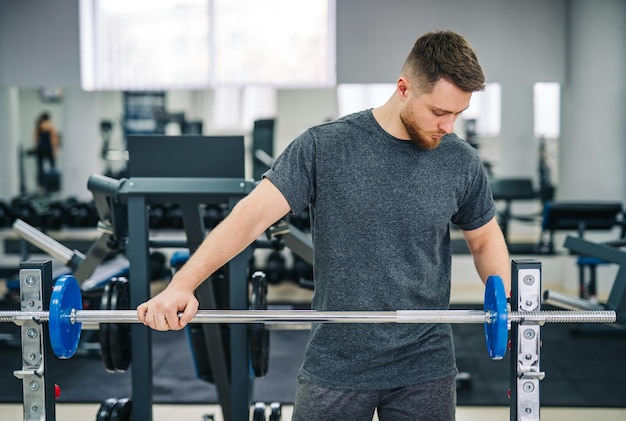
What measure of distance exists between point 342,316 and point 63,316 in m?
0.56

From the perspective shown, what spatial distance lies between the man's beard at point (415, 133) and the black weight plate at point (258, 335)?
90cm

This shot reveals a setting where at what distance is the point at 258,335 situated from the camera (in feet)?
7.00

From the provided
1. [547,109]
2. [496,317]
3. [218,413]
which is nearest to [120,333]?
[218,413]

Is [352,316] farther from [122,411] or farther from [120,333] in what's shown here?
[122,411]

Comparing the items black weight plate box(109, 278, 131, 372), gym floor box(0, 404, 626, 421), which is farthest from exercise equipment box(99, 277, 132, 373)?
gym floor box(0, 404, 626, 421)

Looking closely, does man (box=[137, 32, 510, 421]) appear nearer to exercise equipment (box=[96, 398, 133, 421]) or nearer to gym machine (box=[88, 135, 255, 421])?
gym machine (box=[88, 135, 255, 421])

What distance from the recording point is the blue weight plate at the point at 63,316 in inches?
53.3

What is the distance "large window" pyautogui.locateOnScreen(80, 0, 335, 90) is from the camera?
6539 millimetres

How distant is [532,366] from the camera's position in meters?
1.35

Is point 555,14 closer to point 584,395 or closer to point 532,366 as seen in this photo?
point 584,395

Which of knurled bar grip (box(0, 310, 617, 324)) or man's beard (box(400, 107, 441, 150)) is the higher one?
man's beard (box(400, 107, 441, 150))

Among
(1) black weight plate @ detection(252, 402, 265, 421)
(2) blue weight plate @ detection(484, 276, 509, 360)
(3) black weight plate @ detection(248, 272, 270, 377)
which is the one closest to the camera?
(2) blue weight plate @ detection(484, 276, 509, 360)

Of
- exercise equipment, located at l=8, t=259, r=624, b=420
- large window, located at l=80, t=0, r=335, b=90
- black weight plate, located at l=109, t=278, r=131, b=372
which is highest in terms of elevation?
large window, located at l=80, t=0, r=335, b=90

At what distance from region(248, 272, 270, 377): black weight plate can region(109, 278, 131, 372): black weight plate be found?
0.42 m
